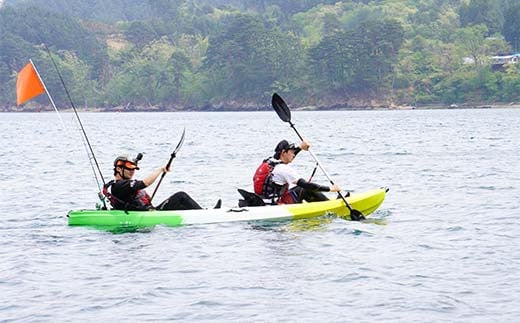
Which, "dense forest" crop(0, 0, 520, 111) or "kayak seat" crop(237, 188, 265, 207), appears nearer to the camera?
"kayak seat" crop(237, 188, 265, 207)

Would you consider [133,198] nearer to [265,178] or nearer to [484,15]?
[265,178]

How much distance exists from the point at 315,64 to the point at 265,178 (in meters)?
133

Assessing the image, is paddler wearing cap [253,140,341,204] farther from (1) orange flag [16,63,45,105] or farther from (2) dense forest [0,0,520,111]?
(2) dense forest [0,0,520,111]

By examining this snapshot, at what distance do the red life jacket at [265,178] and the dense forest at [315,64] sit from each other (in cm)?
11586

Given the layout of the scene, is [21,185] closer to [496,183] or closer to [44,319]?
[496,183]

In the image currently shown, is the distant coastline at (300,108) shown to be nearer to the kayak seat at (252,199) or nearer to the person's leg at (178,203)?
the kayak seat at (252,199)

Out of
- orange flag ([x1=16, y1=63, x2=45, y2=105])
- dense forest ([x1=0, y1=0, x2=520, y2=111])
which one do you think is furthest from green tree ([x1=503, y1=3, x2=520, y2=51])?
orange flag ([x1=16, y1=63, x2=45, y2=105])

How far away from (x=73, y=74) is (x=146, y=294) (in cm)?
16490

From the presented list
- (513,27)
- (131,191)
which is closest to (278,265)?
(131,191)

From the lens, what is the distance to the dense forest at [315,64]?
142125 mm

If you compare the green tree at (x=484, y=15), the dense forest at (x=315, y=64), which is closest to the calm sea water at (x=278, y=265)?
the dense forest at (x=315, y=64)

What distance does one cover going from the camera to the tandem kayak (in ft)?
57.8

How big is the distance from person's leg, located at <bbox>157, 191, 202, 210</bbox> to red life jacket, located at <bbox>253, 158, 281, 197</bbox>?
1.17 meters

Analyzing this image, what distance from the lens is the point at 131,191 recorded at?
17.2m
